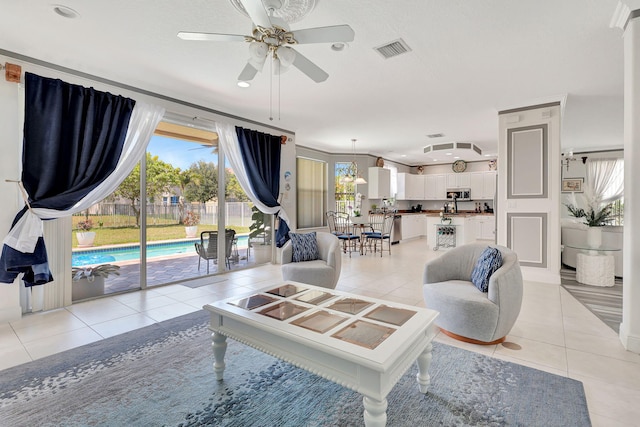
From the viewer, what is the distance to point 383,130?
6574 mm

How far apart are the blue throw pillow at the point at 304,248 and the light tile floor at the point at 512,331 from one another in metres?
0.75

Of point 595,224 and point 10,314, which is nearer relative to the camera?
point 10,314

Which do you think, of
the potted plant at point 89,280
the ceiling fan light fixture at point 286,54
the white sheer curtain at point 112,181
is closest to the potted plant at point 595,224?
the ceiling fan light fixture at point 286,54

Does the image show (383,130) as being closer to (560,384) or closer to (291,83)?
(291,83)

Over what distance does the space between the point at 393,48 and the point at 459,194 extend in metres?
8.42

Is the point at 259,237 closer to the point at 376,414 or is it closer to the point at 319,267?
the point at 319,267

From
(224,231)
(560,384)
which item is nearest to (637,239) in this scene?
(560,384)

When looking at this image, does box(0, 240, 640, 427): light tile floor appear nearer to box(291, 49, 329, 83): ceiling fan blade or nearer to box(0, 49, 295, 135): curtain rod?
box(291, 49, 329, 83): ceiling fan blade

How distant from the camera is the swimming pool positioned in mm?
3783

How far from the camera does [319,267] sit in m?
3.77

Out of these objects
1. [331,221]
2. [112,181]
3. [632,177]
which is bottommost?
[331,221]

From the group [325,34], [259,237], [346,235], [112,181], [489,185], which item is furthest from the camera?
[489,185]

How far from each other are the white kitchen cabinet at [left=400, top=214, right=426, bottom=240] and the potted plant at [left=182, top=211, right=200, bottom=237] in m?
6.43

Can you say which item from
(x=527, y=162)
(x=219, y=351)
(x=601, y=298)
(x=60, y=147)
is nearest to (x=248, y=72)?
(x=219, y=351)
